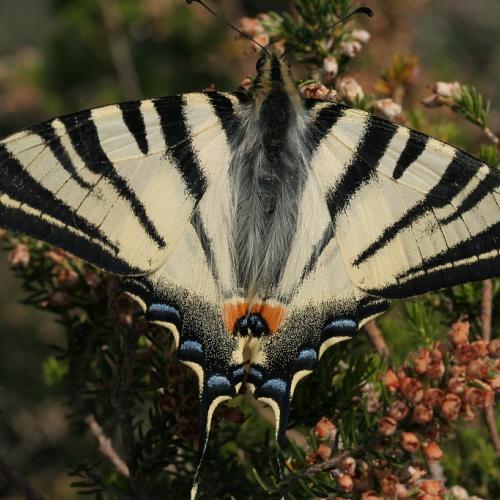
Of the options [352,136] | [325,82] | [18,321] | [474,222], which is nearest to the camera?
[474,222]

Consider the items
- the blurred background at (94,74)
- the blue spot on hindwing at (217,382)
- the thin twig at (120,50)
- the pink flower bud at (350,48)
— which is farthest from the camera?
the thin twig at (120,50)

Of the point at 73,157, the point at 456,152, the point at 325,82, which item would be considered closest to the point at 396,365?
the point at 456,152

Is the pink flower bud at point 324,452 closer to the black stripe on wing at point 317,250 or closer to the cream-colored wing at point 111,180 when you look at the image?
the black stripe on wing at point 317,250

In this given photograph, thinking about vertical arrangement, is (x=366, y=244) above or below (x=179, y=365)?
above

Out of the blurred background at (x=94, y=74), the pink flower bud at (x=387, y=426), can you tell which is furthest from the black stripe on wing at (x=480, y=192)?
the blurred background at (x=94, y=74)

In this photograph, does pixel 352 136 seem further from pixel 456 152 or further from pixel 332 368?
pixel 332 368

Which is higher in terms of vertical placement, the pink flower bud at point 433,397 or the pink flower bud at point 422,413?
the pink flower bud at point 433,397

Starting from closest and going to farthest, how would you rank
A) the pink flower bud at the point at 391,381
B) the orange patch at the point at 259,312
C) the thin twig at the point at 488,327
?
1. the pink flower bud at the point at 391,381
2. the thin twig at the point at 488,327
3. the orange patch at the point at 259,312
